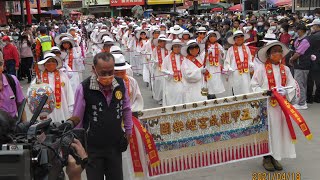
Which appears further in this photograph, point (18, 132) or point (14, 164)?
point (18, 132)

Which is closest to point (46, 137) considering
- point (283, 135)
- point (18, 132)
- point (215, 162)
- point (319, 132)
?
point (18, 132)

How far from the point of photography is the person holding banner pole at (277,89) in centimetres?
548

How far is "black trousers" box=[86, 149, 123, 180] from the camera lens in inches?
152

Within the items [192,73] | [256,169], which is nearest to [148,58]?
[192,73]

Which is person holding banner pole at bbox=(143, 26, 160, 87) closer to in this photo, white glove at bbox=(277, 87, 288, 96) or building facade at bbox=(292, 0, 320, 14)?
white glove at bbox=(277, 87, 288, 96)

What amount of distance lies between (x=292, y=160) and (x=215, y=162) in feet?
4.55

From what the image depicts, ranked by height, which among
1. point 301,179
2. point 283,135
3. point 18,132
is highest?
point 18,132

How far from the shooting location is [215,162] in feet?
17.1

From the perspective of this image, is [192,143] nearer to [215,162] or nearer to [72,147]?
[215,162]

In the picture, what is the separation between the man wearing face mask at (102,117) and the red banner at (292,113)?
222 cm

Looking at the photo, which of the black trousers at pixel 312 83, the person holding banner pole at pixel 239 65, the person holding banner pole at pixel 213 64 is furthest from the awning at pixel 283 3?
the person holding banner pole at pixel 239 65

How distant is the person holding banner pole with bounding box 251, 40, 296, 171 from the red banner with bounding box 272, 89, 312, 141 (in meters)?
0.07

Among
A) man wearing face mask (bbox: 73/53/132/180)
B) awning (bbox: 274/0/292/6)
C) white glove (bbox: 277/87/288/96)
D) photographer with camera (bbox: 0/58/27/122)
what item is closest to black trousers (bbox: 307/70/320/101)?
white glove (bbox: 277/87/288/96)
